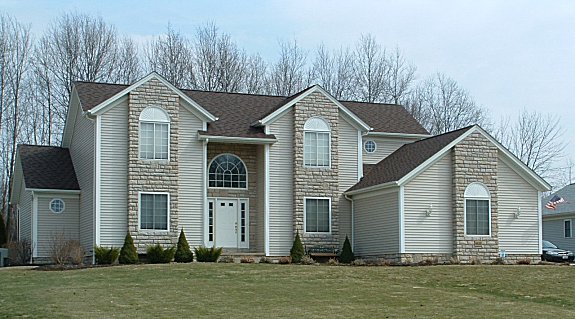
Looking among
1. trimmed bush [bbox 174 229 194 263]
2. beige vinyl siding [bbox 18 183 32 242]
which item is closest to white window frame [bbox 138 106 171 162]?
trimmed bush [bbox 174 229 194 263]

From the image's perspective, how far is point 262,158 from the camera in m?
36.1

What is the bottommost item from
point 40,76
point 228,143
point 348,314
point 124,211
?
point 348,314

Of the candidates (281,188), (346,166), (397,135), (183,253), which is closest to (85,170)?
(183,253)

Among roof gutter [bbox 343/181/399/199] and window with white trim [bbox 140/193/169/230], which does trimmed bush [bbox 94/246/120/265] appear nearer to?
window with white trim [bbox 140/193/169/230]

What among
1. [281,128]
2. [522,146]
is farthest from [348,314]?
[522,146]

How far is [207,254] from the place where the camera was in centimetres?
3297

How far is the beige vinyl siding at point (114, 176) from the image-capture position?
108ft

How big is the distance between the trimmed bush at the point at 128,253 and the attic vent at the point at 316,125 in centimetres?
853

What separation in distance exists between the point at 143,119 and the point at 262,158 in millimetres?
5143

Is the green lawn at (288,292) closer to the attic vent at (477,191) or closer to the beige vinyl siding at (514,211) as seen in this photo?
the beige vinyl siding at (514,211)

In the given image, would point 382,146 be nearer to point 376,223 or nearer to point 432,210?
point 376,223

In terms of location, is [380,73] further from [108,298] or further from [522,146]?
[108,298]

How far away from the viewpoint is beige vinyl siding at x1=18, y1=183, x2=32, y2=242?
36.9 metres

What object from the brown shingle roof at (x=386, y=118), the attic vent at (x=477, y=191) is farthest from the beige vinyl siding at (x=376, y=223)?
the brown shingle roof at (x=386, y=118)
